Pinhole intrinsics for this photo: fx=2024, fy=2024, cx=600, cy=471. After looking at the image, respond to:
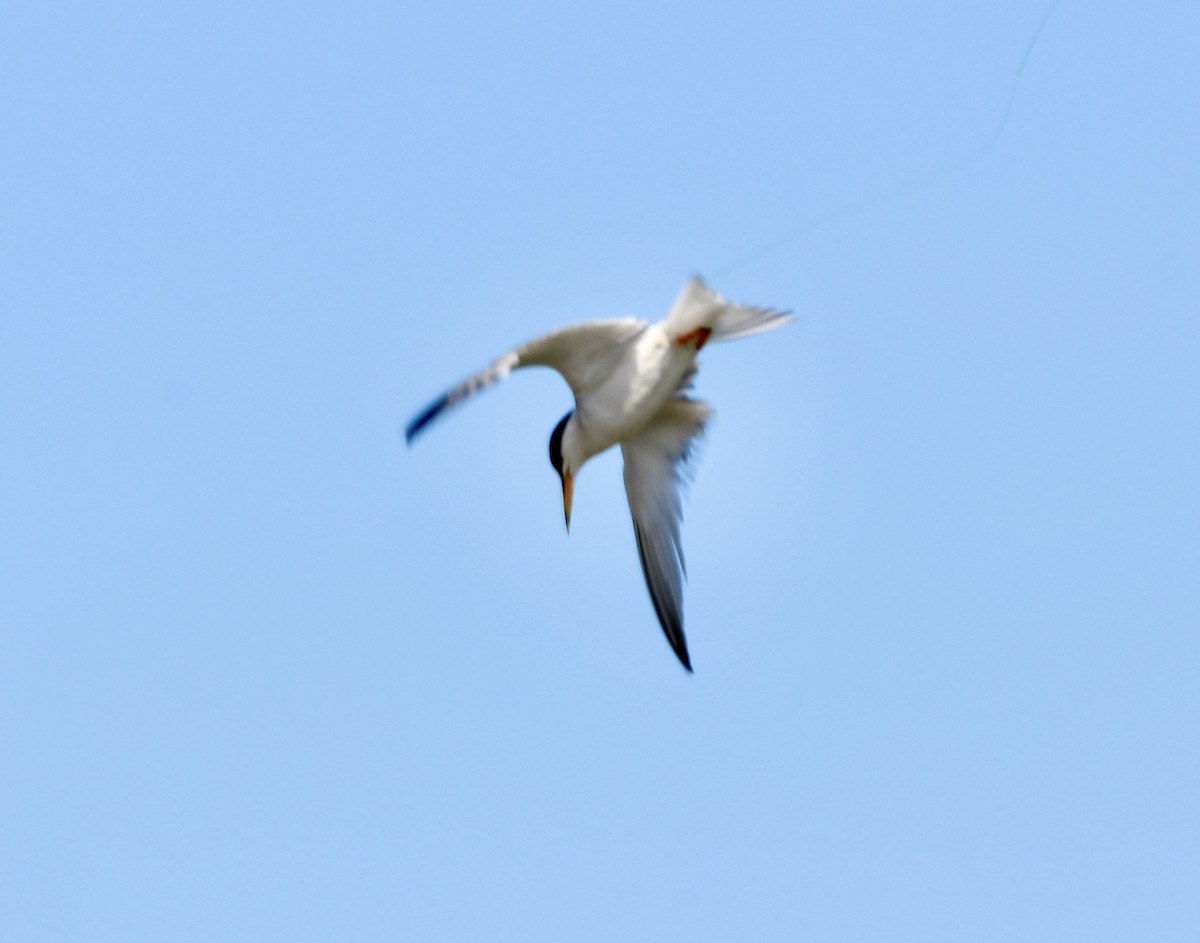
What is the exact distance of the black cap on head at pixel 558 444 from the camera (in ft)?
38.3

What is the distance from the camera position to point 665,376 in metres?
11.0

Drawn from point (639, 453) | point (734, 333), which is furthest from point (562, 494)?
point (734, 333)

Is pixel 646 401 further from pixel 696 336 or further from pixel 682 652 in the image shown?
pixel 682 652

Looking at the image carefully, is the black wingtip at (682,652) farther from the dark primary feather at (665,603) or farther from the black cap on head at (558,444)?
the black cap on head at (558,444)

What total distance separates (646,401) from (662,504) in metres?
1.27

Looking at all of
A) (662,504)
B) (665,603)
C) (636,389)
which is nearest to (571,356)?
(636,389)

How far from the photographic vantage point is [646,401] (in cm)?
1115

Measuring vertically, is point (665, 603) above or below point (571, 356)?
below

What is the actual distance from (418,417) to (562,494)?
1703 millimetres

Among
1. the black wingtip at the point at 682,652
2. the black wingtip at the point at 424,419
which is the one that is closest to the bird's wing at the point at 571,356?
the black wingtip at the point at 424,419

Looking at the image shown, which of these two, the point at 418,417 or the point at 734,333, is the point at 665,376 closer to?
the point at 734,333

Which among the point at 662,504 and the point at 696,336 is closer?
the point at 696,336

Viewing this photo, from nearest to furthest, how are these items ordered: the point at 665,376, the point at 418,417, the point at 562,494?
the point at 418,417 < the point at 665,376 < the point at 562,494

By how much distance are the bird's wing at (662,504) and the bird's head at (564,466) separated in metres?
0.55
